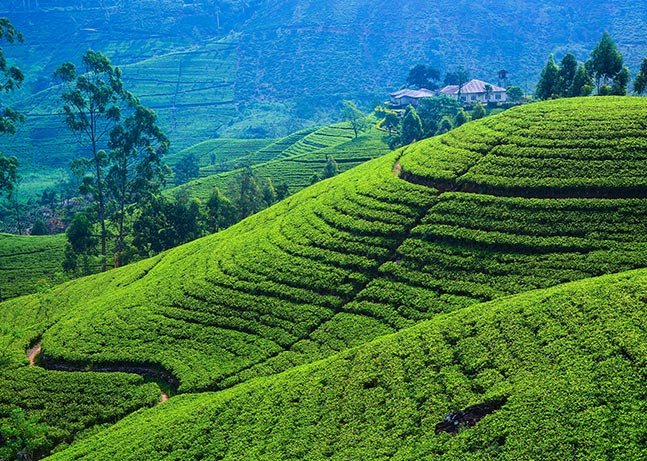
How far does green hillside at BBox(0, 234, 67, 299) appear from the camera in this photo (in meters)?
56.3

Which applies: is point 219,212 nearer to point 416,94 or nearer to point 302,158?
point 302,158

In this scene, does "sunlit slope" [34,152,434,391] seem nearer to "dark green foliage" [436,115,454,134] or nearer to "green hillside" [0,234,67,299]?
"green hillside" [0,234,67,299]

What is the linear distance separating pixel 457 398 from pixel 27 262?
5459 cm

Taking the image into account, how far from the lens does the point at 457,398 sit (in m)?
20.0

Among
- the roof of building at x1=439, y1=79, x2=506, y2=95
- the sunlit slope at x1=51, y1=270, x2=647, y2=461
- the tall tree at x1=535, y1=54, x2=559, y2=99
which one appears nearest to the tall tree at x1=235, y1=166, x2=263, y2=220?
the tall tree at x1=535, y1=54, x2=559, y2=99

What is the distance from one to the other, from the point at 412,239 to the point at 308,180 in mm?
44729

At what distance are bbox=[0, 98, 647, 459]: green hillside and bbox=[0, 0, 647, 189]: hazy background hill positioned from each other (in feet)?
289

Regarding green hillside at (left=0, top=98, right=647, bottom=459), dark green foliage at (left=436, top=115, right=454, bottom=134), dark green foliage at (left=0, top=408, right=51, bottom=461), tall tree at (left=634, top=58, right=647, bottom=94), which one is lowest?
dark green foliage at (left=0, top=408, right=51, bottom=461)

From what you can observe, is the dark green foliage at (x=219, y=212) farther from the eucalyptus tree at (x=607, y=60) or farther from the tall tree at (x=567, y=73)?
the eucalyptus tree at (x=607, y=60)

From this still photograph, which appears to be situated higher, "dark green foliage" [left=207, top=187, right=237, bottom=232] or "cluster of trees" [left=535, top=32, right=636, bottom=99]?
"cluster of trees" [left=535, top=32, right=636, bottom=99]

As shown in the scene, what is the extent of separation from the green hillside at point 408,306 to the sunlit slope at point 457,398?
79mm

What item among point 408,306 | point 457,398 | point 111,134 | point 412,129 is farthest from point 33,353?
point 412,129

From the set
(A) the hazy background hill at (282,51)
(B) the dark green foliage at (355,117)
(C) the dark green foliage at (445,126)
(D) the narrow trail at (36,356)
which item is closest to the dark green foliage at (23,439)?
(D) the narrow trail at (36,356)

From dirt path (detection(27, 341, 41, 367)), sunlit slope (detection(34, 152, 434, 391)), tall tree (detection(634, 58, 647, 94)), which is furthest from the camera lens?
tall tree (detection(634, 58, 647, 94))
